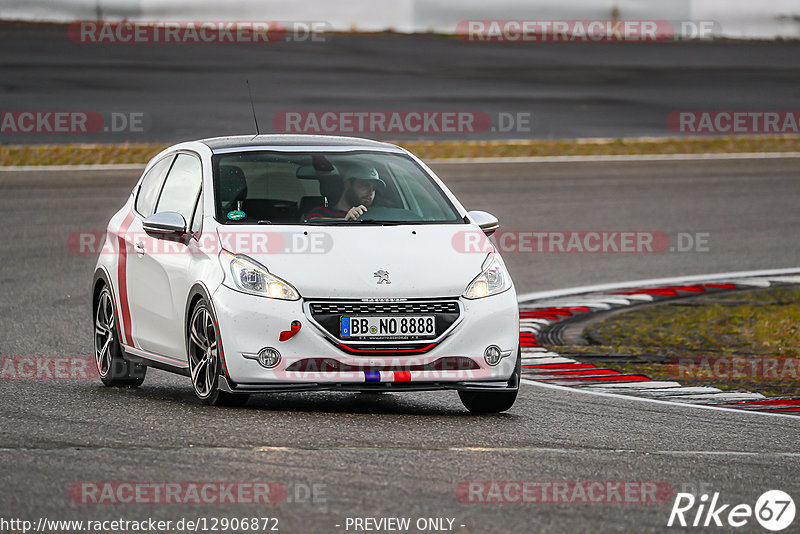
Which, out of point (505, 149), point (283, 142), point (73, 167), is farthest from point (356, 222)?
point (505, 149)

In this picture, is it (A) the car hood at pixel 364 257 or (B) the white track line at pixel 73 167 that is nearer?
(A) the car hood at pixel 364 257

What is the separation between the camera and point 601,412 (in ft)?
28.7

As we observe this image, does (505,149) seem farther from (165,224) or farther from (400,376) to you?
(400,376)

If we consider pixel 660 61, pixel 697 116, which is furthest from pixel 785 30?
pixel 697 116

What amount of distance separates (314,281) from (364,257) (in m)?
0.36

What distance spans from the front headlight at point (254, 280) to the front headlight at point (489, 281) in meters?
0.96

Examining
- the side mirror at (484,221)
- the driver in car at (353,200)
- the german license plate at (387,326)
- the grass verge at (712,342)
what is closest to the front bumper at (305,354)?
the german license plate at (387,326)

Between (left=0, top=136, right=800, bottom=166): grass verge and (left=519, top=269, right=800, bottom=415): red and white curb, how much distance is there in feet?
29.4

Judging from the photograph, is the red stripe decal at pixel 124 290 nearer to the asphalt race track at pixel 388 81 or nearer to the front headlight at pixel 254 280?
the front headlight at pixel 254 280

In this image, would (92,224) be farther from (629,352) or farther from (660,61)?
(660,61)

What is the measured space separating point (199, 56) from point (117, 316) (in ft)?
72.6

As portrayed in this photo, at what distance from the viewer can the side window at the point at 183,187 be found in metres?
9.01

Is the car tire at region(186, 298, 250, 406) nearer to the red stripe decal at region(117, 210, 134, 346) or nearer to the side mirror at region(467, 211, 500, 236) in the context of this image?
the red stripe decal at region(117, 210, 134, 346)

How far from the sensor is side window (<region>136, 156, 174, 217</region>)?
9.59m
